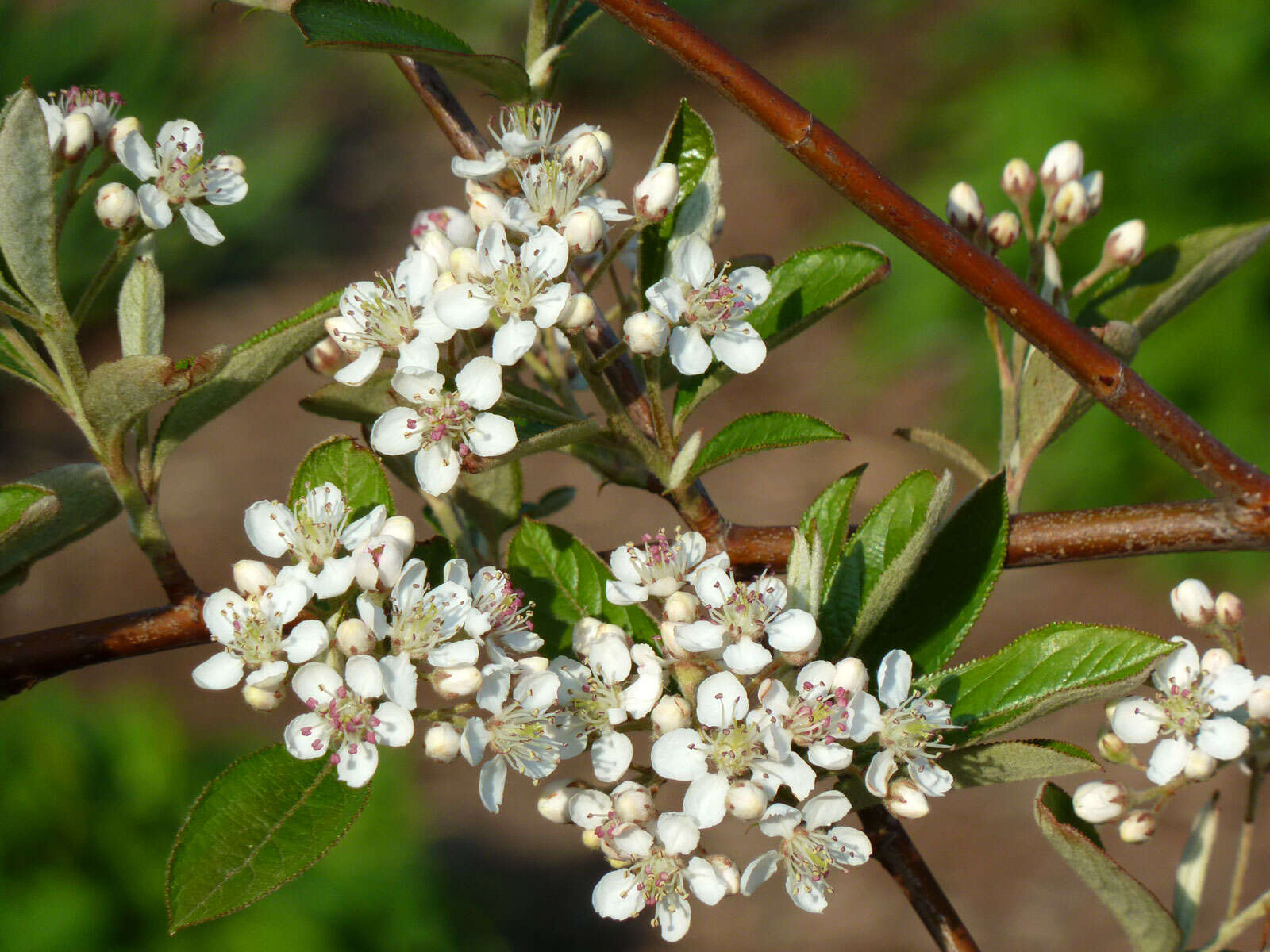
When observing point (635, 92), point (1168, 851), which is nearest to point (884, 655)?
point (1168, 851)

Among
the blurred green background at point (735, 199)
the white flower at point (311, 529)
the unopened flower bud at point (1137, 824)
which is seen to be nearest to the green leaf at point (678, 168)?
the white flower at point (311, 529)

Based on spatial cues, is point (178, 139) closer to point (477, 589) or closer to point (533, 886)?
point (477, 589)

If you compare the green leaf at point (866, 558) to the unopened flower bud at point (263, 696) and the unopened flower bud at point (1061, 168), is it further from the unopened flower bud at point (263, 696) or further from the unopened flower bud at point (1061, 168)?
the unopened flower bud at point (1061, 168)

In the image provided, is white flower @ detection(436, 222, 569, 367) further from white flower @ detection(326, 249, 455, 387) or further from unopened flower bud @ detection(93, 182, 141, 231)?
unopened flower bud @ detection(93, 182, 141, 231)

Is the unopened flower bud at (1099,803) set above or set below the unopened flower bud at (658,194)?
below

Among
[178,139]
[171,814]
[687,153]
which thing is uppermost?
[687,153]

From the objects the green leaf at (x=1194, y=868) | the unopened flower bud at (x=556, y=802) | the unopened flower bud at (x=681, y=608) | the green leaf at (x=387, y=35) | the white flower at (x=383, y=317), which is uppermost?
the green leaf at (x=387, y=35)
